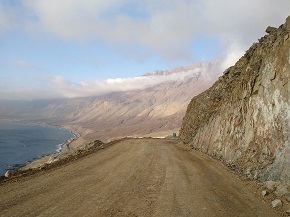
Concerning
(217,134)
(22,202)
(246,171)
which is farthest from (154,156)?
(22,202)

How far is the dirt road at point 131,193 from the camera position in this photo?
34.8 ft

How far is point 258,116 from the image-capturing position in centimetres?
1766

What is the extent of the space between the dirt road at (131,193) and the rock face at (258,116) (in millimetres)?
1682

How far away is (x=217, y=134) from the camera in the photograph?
2442cm

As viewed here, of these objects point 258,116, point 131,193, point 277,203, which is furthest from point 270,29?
point 131,193

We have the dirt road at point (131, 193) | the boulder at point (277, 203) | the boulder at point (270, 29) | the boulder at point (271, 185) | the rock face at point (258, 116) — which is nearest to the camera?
the dirt road at point (131, 193)

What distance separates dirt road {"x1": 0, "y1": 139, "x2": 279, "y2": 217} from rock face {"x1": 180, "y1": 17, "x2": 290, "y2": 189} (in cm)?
168

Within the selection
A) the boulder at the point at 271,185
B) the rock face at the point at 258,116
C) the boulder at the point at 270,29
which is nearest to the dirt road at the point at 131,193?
the boulder at the point at 271,185

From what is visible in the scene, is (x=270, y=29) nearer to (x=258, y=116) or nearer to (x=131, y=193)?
(x=258, y=116)

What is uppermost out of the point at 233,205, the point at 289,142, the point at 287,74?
the point at 287,74

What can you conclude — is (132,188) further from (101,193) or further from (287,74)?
(287,74)

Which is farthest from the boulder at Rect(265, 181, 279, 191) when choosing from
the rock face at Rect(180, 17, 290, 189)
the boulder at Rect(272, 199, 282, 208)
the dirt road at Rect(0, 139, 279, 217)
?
the boulder at Rect(272, 199, 282, 208)

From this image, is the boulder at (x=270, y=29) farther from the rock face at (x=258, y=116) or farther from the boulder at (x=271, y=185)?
the boulder at (x=271, y=185)

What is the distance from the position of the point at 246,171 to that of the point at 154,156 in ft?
25.8
